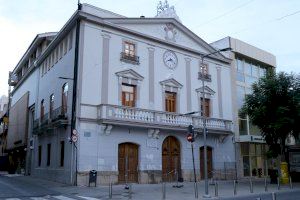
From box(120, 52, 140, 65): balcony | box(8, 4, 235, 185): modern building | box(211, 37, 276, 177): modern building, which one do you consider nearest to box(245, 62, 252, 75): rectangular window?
box(211, 37, 276, 177): modern building

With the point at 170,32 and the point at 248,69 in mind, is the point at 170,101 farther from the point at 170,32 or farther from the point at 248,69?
the point at 248,69

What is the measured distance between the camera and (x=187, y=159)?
1137 inches

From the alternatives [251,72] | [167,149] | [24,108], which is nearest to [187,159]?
[167,149]

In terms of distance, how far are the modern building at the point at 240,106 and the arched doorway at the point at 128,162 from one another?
11.6 metres

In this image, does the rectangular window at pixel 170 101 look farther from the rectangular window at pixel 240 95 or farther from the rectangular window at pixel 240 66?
the rectangular window at pixel 240 66

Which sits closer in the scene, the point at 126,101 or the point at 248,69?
the point at 126,101

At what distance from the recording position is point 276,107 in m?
28.0

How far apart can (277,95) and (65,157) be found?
16.9 meters

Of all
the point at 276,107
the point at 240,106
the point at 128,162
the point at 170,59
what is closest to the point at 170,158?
the point at 128,162

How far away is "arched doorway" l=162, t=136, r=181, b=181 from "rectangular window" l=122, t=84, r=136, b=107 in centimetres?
424

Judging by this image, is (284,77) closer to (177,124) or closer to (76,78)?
(177,124)

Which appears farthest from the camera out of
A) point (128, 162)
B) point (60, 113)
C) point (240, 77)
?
point (240, 77)

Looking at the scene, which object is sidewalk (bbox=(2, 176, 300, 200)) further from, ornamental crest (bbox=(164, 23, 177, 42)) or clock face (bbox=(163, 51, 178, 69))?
ornamental crest (bbox=(164, 23, 177, 42))

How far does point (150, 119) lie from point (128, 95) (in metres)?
2.49
